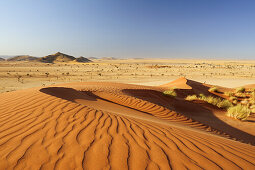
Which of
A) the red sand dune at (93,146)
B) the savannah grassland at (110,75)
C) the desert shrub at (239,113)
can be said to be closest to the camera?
the red sand dune at (93,146)

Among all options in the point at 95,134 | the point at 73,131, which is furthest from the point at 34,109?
the point at 95,134

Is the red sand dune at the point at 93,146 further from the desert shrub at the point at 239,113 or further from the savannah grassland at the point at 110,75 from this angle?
the savannah grassland at the point at 110,75

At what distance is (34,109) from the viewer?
3.79 metres

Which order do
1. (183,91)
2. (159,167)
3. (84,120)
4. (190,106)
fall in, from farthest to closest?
(183,91) → (190,106) → (84,120) → (159,167)

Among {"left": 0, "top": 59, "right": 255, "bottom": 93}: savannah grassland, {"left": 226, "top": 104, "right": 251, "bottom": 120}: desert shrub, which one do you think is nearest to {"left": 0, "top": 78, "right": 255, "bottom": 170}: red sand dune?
{"left": 226, "top": 104, "right": 251, "bottom": 120}: desert shrub

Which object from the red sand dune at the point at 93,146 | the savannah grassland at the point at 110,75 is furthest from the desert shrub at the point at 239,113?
the savannah grassland at the point at 110,75

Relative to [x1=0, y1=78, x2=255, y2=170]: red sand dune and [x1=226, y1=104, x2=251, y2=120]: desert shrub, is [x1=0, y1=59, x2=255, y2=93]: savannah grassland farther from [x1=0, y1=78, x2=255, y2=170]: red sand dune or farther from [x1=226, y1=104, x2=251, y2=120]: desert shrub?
[x1=0, y1=78, x2=255, y2=170]: red sand dune

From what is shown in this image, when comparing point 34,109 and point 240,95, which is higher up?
point 34,109

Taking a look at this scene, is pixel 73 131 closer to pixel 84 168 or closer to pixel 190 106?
pixel 84 168

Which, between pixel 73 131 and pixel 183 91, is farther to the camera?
pixel 183 91

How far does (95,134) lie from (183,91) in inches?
433

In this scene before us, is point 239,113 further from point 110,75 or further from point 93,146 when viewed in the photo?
point 110,75

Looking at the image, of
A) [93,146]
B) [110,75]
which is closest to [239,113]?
[93,146]

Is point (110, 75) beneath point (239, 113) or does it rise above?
above
